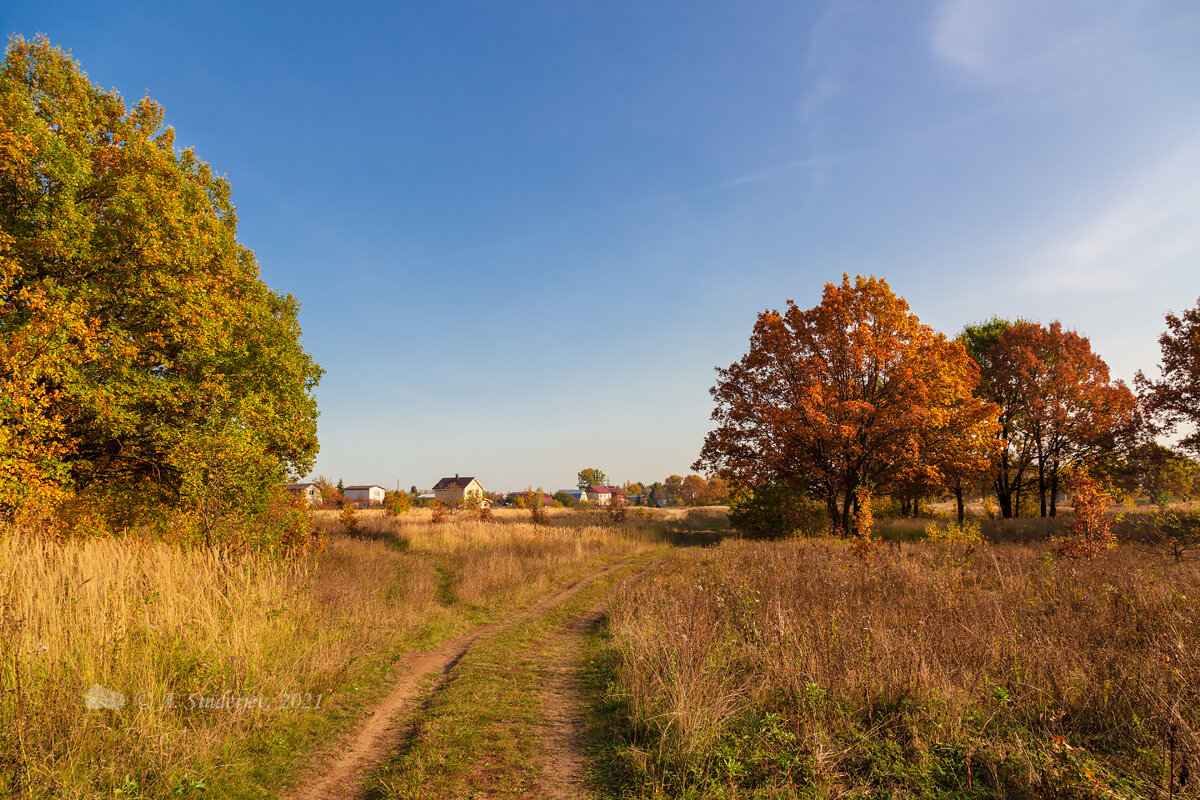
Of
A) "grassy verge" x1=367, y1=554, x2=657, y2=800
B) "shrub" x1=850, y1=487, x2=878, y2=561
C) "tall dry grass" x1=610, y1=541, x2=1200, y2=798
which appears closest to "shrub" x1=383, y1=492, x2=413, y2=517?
"grassy verge" x1=367, y1=554, x2=657, y2=800

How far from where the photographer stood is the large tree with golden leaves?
1095 centimetres

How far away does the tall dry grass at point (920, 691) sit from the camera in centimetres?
426

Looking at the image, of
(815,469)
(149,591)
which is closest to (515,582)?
(149,591)

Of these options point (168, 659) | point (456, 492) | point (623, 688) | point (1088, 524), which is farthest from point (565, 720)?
point (456, 492)

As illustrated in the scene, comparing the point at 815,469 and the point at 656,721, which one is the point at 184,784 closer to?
the point at 656,721

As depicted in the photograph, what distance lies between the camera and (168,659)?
6297 millimetres

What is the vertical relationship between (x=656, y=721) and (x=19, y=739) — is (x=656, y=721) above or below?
below

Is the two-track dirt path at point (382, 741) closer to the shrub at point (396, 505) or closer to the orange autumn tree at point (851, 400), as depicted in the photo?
the orange autumn tree at point (851, 400)

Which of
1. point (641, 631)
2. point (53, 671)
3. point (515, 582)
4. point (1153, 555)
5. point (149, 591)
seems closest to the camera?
point (53, 671)

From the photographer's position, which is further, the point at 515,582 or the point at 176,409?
the point at 515,582

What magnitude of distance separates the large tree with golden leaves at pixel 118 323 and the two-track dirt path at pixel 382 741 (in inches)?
247

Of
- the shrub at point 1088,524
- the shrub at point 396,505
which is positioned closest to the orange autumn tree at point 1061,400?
the shrub at point 1088,524

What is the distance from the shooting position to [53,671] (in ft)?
17.5

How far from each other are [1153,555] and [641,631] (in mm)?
13249
